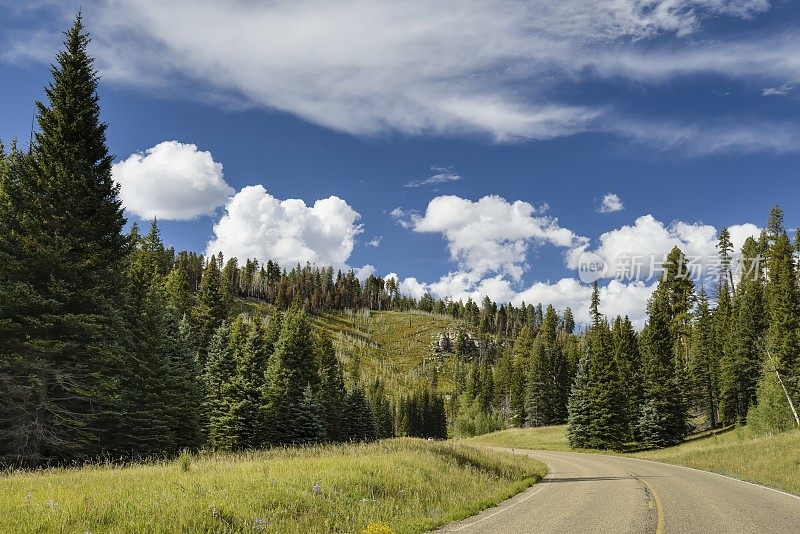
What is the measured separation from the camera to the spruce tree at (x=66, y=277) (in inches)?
756

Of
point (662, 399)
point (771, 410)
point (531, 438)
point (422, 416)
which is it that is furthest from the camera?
point (422, 416)

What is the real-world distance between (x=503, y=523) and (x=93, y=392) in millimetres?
16545

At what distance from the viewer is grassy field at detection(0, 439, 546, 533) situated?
9234 millimetres

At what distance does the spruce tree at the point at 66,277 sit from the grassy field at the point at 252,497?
6.69 meters

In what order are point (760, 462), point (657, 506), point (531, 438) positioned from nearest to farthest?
point (657, 506) → point (760, 462) → point (531, 438)

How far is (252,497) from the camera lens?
451 inches

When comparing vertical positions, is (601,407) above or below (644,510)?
below

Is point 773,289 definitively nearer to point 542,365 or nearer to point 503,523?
point 542,365

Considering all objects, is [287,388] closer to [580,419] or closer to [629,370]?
[580,419]

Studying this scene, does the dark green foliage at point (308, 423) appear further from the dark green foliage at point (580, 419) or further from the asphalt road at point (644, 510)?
the asphalt road at point (644, 510)

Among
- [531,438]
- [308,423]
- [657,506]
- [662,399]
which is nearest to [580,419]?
[662,399]

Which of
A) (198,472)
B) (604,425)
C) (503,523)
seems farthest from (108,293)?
(604,425)

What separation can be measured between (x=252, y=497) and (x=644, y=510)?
1008cm

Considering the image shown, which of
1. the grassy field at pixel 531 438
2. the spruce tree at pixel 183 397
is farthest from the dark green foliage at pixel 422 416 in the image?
the spruce tree at pixel 183 397
